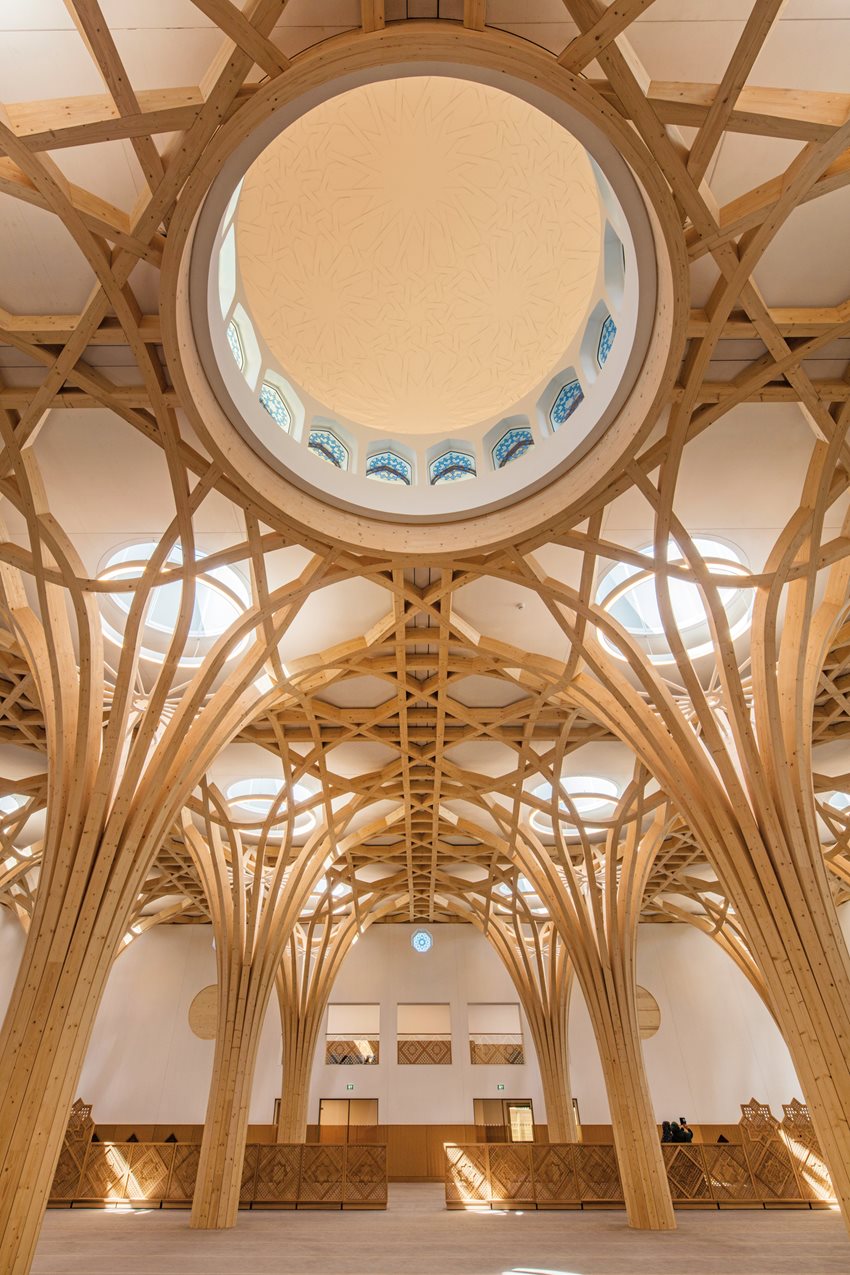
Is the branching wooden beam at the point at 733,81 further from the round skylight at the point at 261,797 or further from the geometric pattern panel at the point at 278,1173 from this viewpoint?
the geometric pattern panel at the point at 278,1173

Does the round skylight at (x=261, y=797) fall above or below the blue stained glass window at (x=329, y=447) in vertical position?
below

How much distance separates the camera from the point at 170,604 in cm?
1881

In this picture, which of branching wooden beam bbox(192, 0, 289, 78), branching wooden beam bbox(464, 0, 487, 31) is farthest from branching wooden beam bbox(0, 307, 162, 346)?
branching wooden beam bbox(464, 0, 487, 31)

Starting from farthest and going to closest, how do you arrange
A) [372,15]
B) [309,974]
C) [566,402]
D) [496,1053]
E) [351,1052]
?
1. [496,1053]
2. [351,1052]
3. [309,974]
4. [566,402]
5. [372,15]

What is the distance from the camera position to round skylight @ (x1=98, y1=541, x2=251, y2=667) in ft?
53.0

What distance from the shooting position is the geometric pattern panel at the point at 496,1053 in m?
39.1

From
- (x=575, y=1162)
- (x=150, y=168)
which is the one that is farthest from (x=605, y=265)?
(x=575, y=1162)

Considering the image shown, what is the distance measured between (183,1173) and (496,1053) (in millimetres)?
19371

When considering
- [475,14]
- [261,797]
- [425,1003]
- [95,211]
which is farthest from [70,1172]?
[475,14]

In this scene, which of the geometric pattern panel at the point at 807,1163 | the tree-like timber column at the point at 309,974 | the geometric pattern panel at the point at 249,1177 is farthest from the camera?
the tree-like timber column at the point at 309,974

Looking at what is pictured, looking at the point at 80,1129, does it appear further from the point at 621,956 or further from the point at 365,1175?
the point at 621,956

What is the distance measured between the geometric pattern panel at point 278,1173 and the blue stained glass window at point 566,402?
26256mm

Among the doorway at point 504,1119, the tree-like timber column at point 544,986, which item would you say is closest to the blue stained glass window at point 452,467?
the tree-like timber column at point 544,986

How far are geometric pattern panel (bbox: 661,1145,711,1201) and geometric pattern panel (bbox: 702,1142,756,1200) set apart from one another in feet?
0.75
